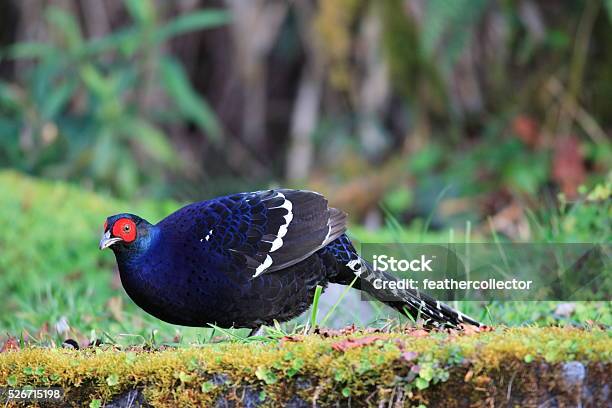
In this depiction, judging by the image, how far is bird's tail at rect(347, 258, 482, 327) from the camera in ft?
11.9

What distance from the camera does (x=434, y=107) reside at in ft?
28.4

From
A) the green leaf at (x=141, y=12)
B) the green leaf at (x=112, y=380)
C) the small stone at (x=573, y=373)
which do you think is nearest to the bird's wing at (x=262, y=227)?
the green leaf at (x=112, y=380)

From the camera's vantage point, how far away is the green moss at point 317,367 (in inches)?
106

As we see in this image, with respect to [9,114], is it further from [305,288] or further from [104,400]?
[104,400]

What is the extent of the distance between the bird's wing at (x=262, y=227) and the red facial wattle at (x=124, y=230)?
0.70 feet

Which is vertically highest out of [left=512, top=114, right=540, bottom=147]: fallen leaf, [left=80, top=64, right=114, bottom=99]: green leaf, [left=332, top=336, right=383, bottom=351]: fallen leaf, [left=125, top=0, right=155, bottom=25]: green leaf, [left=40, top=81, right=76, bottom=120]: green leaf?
[left=125, top=0, right=155, bottom=25]: green leaf

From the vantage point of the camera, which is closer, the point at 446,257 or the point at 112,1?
the point at 446,257

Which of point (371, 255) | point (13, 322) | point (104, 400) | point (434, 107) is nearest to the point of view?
point (104, 400)

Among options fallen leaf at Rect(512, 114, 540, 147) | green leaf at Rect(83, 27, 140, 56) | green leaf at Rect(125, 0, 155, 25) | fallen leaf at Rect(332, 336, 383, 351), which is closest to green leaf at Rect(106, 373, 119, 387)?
fallen leaf at Rect(332, 336, 383, 351)

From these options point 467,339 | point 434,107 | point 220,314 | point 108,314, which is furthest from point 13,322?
point 434,107

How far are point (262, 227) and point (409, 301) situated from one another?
2.06ft

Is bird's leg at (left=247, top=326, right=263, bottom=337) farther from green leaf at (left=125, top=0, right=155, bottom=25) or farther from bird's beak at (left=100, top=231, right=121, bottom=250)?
green leaf at (left=125, top=0, right=155, bottom=25)

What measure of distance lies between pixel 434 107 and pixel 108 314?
186 inches

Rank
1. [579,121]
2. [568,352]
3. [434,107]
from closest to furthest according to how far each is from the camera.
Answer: [568,352], [579,121], [434,107]
